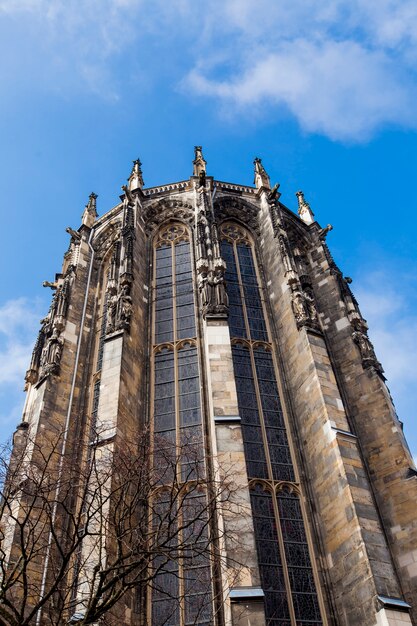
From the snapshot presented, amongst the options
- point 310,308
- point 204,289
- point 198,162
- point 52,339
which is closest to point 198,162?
point 198,162

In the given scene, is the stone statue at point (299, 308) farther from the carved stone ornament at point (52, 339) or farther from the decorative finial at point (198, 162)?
the decorative finial at point (198, 162)

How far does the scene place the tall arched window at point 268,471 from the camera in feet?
43.0

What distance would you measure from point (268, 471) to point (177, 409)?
10.2 ft

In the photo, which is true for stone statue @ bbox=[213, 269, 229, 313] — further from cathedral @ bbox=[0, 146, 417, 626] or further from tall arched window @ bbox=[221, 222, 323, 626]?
tall arched window @ bbox=[221, 222, 323, 626]

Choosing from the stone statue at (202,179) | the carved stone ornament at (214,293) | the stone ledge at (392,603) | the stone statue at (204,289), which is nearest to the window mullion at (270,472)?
the carved stone ornament at (214,293)

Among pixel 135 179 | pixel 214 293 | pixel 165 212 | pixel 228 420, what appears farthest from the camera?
pixel 135 179

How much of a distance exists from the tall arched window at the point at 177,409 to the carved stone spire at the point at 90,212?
4.10 m

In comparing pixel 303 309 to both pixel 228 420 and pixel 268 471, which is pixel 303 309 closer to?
pixel 268 471

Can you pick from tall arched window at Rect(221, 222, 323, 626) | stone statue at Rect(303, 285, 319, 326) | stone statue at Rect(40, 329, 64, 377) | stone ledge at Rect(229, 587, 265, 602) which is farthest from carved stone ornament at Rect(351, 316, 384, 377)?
stone statue at Rect(40, 329, 64, 377)

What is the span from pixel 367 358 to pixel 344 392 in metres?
1.29

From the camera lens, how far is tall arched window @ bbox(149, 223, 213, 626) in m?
12.7

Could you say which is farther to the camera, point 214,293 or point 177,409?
point 214,293

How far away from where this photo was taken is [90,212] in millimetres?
26688

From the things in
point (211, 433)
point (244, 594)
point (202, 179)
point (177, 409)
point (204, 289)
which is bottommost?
point (244, 594)
